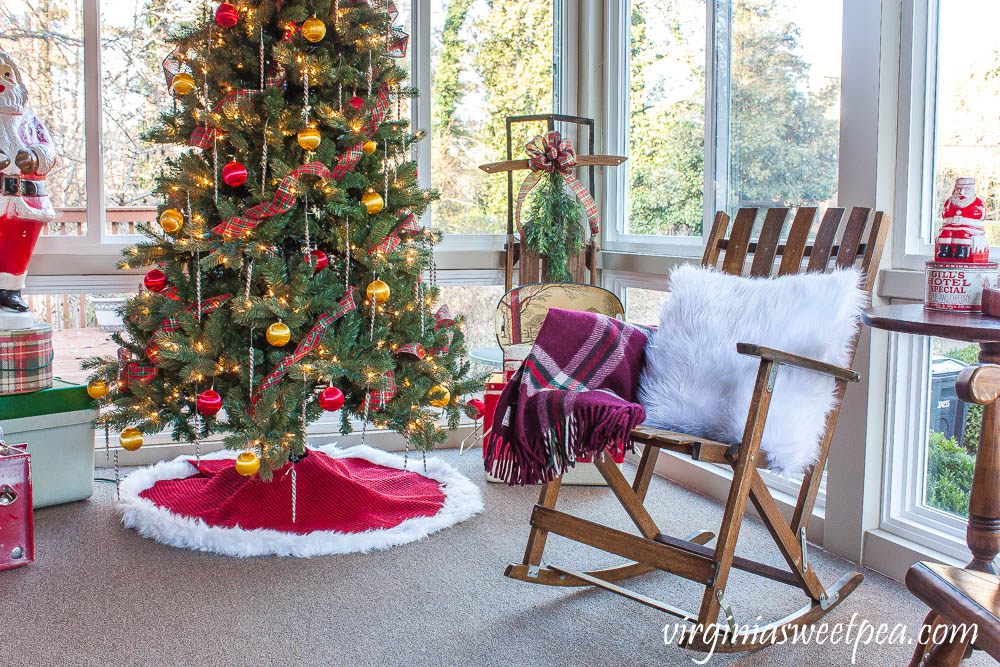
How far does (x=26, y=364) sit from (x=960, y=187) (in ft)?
9.35

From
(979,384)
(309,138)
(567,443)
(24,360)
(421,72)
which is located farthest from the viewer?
(421,72)

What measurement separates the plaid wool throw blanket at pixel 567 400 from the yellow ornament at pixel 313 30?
3.79ft

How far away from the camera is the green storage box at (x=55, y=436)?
9.46 feet

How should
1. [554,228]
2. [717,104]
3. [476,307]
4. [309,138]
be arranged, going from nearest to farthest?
[309,138] < [717,104] < [554,228] < [476,307]

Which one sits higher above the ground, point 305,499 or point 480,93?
point 480,93

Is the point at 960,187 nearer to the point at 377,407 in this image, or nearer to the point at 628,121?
the point at 377,407

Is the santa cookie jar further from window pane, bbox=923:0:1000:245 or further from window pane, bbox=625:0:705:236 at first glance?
window pane, bbox=625:0:705:236

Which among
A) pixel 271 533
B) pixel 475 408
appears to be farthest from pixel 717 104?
pixel 271 533

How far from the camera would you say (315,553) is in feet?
8.25

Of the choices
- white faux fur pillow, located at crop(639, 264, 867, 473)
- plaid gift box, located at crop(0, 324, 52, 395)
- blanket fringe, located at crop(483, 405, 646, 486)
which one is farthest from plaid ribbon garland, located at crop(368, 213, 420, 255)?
plaid gift box, located at crop(0, 324, 52, 395)

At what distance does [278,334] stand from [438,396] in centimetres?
61

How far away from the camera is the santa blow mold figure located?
289 centimetres

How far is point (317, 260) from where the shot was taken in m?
2.70

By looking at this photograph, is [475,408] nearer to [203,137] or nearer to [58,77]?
[203,137]
